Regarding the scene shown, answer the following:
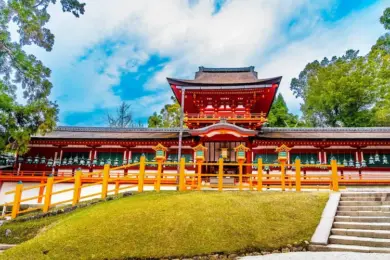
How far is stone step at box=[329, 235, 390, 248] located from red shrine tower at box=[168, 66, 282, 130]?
11174 millimetres

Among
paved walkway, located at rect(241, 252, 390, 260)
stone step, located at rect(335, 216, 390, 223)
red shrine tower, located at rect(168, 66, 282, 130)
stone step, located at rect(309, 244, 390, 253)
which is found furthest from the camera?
red shrine tower, located at rect(168, 66, 282, 130)

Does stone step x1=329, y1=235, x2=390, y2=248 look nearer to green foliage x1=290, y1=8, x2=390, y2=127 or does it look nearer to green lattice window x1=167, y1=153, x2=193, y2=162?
green lattice window x1=167, y1=153, x2=193, y2=162

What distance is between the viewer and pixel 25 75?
567 inches

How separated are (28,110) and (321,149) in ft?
56.8

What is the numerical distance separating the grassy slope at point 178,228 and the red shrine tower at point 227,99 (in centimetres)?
928

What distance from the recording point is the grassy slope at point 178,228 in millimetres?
6539

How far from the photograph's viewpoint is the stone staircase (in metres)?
6.75

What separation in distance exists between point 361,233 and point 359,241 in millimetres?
517

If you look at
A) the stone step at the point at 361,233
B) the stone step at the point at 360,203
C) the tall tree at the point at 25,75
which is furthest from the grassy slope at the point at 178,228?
the tall tree at the point at 25,75

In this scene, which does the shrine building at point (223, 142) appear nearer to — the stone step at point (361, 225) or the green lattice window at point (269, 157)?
the green lattice window at point (269, 157)

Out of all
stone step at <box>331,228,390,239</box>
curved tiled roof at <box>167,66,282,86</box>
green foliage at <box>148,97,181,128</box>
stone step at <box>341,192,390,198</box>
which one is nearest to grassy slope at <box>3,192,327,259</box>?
stone step at <box>331,228,390,239</box>

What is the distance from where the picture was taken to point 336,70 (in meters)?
34.2

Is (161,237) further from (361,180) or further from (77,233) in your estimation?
(361,180)

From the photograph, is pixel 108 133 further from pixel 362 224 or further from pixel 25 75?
pixel 362 224
